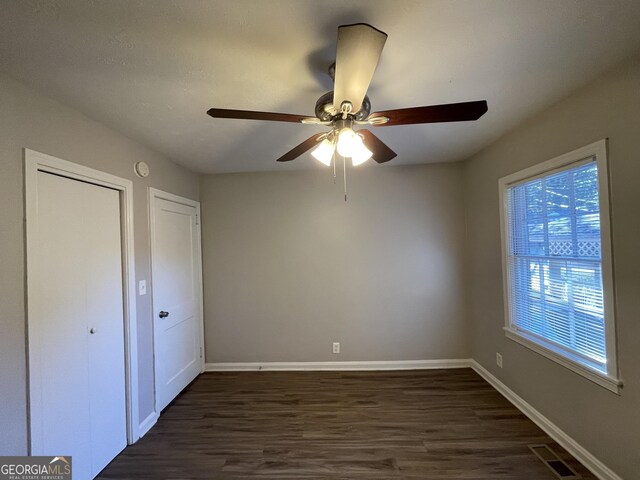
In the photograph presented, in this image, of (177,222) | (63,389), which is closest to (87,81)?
(177,222)

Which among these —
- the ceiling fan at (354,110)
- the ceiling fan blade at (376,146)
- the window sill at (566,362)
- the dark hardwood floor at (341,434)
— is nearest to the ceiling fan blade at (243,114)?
the ceiling fan at (354,110)

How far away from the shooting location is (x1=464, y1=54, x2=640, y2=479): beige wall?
4.66 feet

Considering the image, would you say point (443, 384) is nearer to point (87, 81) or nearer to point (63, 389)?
point (63, 389)

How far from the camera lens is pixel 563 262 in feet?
6.21

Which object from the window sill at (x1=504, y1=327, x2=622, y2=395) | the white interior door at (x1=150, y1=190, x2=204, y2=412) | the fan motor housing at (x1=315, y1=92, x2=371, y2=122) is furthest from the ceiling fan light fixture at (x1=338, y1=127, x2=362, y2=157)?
the window sill at (x1=504, y1=327, x2=622, y2=395)

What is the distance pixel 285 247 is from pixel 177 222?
120 centimetres

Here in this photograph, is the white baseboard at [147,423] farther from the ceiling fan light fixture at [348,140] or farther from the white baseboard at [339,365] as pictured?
the ceiling fan light fixture at [348,140]

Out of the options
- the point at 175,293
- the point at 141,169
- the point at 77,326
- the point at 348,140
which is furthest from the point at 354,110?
the point at 175,293

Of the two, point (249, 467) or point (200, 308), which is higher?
point (200, 308)

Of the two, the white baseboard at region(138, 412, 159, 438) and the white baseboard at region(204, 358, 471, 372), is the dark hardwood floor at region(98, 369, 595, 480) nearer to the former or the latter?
the white baseboard at region(138, 412, 159, 438)

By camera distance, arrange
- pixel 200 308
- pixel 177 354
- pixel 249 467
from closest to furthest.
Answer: pixel 249 467
pixel 177 354
pixel 200 308

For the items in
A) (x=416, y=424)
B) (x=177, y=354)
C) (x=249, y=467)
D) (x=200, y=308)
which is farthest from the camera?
(x=200, y=308)

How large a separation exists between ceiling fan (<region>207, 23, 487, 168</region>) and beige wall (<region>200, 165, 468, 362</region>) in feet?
5.32

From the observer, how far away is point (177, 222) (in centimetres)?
276
